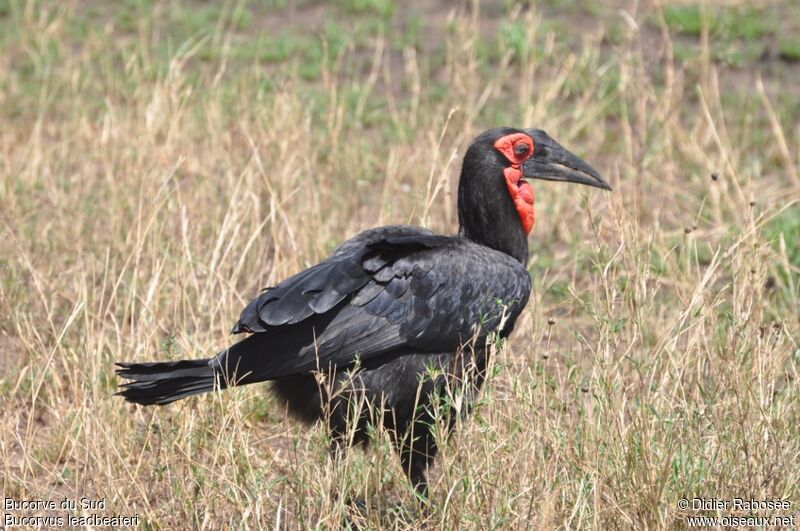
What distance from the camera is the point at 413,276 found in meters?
4.30

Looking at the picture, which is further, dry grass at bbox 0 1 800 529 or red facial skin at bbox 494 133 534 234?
red facial skin at bbox 494 133 534 234

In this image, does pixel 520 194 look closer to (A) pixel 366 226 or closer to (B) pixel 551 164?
(B) pixel 551 164

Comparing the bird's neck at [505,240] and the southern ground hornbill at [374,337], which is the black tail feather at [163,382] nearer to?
the southern ground hornbill at [374,337]

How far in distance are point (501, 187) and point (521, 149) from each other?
17 centimetres

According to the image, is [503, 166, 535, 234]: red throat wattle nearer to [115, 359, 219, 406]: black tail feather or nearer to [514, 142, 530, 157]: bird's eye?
[514, 142, 530, 157]: bird's eye

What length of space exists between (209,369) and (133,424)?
0.67m

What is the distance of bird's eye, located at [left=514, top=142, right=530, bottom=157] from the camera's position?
15.6 ft

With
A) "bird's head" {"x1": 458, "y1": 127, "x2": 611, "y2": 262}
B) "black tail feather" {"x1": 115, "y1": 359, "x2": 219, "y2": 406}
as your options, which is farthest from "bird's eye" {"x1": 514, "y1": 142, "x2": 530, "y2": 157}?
"black tail feather" {"x1": 115, "y1": 359, "x2": 219, "y2": 406}

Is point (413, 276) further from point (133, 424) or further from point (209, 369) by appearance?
point (133, 424)

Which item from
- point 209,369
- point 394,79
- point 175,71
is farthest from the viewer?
point 394,79

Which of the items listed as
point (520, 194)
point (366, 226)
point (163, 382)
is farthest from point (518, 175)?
point (366, 226)

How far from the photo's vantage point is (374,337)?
13.7ft

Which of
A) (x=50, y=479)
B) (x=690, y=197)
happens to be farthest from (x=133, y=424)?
(x=690, y=197)

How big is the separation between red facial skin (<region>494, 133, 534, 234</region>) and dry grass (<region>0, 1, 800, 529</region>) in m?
0.26
